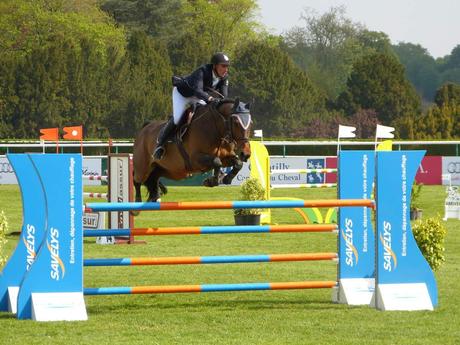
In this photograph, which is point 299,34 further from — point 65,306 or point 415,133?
point 65,306

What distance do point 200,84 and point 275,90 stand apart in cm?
5112

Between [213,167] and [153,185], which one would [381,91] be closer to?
[153,185]

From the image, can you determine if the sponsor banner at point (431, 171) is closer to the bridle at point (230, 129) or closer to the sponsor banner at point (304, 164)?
the sponsor banner at point (304, 164)

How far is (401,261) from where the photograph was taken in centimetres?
777

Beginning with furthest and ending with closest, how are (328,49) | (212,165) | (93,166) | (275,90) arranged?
(328,49), (275,90), (93,166), (212,165)

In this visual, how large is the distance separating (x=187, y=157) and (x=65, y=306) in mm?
2119

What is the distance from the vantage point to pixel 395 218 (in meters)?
7.75

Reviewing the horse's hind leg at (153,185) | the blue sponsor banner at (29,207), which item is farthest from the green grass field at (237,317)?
the horse's hind leg at (153,185)

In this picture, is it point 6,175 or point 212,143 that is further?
point 6,175

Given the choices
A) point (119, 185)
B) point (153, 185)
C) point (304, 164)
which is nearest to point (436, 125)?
point (304, 164)

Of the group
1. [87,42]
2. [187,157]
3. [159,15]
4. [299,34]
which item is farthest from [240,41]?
[187,157]

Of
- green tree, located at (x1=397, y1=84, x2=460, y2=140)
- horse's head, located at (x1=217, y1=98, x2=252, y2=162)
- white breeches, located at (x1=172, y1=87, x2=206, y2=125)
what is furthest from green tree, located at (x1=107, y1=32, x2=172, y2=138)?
horse's head, located at (x1=217, y1=98, x2=252, y2=162)

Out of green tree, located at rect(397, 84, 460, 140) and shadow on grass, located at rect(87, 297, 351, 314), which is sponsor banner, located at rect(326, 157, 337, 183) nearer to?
shadow on grass, located at rect(87, 297, 351, 314)

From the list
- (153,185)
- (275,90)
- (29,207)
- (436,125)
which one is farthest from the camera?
(275,90)
